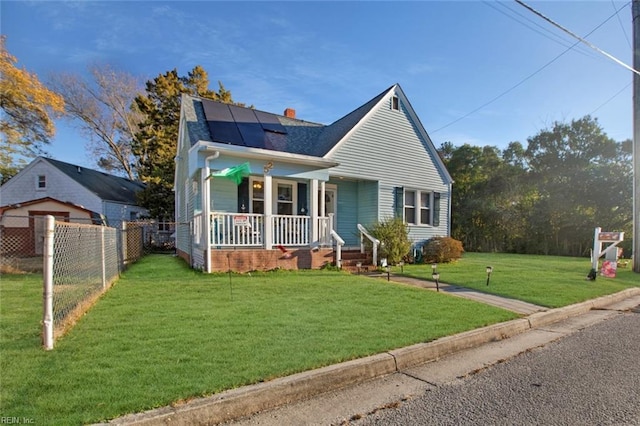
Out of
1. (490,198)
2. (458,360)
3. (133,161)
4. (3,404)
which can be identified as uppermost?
(133,161)

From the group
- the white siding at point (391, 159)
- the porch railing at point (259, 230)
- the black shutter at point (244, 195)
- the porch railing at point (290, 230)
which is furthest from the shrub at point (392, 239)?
the black shutter at point (244, 195)

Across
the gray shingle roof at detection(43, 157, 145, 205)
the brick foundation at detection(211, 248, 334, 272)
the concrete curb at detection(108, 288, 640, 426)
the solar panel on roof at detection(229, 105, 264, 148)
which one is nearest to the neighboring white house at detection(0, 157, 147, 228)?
the gray shingle roof at detection(43, 157, 145, 205)

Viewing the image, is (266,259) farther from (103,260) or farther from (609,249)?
(609,249)

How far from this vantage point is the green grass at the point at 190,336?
9.00 ft

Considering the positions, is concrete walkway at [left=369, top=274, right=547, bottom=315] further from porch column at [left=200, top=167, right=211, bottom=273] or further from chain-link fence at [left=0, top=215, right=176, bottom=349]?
chain-link fence at [left=0, top=215, right=176, bottom=349]

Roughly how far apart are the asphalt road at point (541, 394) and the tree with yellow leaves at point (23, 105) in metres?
18.7

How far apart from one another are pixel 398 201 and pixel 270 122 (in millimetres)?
6310

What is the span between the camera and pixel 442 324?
16.5ft

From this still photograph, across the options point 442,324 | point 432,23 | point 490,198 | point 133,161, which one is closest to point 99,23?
point 432,23

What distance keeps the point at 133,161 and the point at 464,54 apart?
104 ft

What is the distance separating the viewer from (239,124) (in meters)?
12.6

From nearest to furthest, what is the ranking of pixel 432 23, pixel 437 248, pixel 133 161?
pixel 432 23, pixel 437 248, pixel 133 161

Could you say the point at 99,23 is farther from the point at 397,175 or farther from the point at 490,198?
the point at 490,198

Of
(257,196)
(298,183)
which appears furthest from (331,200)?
(257,196)
